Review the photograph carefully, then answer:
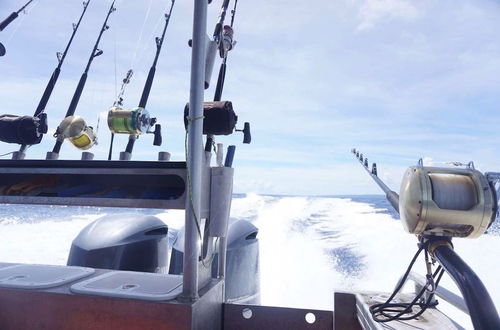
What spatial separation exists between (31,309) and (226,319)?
94cm

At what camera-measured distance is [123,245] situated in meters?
2.96

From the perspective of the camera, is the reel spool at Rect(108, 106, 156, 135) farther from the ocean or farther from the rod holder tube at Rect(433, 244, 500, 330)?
the ocean

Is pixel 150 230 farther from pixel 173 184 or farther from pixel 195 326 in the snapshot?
pixel 195 326

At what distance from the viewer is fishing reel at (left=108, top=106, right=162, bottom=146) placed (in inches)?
80.2

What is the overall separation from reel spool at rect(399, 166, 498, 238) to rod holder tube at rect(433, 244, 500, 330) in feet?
0.40

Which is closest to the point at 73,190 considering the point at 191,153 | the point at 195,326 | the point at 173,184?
the point at 173,184

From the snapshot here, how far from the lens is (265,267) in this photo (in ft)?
28.5

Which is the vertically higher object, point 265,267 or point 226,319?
point 226,319

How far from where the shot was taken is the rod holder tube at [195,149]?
1.48 meters

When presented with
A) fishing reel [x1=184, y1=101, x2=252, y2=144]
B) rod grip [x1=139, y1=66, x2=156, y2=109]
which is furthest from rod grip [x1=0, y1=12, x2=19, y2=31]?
fishing reel [x1=184, y1=101, x2=252, y2=144]

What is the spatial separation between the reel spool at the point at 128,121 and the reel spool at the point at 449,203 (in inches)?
60.2

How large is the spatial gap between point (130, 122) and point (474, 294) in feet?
5.99

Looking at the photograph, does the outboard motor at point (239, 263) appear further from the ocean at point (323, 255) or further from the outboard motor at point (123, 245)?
the ocean at point (323, 255)

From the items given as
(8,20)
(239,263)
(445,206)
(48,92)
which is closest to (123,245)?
(239,263)
